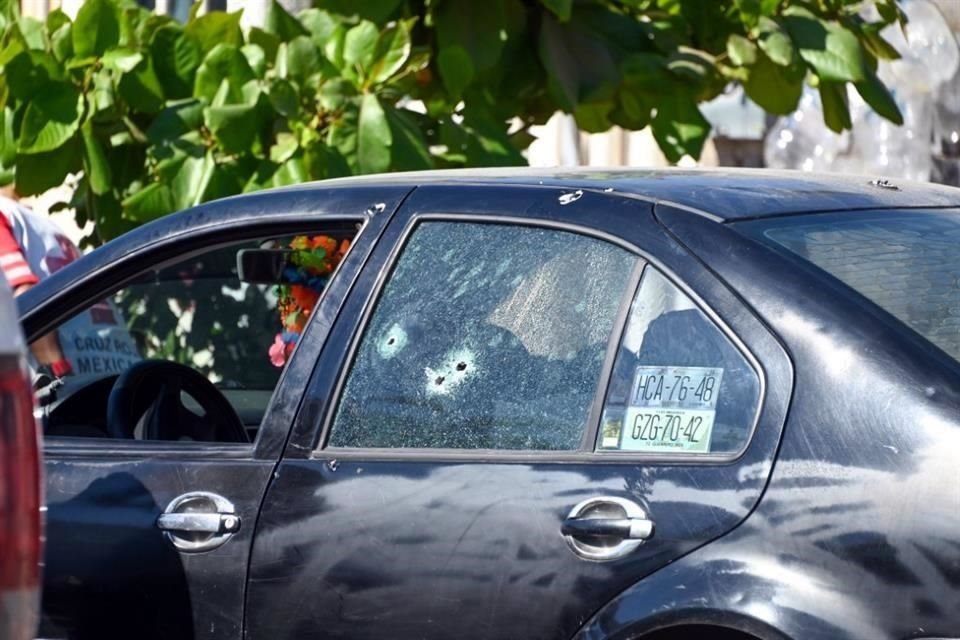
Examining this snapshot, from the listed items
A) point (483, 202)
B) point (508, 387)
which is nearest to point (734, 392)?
point (508, 387)

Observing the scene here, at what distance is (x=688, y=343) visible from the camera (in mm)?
2994

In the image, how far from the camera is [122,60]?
5.42 m

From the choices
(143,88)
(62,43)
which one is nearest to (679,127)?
(143,88)

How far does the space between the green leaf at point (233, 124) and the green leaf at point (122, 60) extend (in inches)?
11.3

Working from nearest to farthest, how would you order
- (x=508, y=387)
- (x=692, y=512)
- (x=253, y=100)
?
1. (x=692, y=512)
2. (x=508, y=387)
3. (x=253, y=100)

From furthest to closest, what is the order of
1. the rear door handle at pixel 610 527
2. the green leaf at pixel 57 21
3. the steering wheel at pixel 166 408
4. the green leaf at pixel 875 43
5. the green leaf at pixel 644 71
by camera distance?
the green leaf at pixel 875 43 → the green leaf at pixel 644 71 → the green leaf at pixel 57 21 → the steering wheel at pixel 166 408 → the rear door handle at pixel 610 527

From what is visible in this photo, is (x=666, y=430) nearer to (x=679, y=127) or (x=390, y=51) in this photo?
(x=390, y=51)

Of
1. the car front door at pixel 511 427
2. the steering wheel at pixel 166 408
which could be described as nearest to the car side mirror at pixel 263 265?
the steering wheel at pixel 166 408

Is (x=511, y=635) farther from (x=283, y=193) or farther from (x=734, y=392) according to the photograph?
(x=283, y=193)

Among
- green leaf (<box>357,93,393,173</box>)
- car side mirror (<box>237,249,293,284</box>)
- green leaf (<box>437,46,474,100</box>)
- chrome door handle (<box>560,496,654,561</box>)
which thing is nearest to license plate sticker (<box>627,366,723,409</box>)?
chrome door handle (<box>560,496,654,561</box>)

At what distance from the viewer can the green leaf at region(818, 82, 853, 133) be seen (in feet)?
19.7

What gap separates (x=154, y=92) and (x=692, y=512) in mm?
3107

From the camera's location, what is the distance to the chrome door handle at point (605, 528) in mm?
2891

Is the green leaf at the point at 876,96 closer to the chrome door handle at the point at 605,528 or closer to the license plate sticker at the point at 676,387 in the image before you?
the license plate sticker at the point at 676,387
